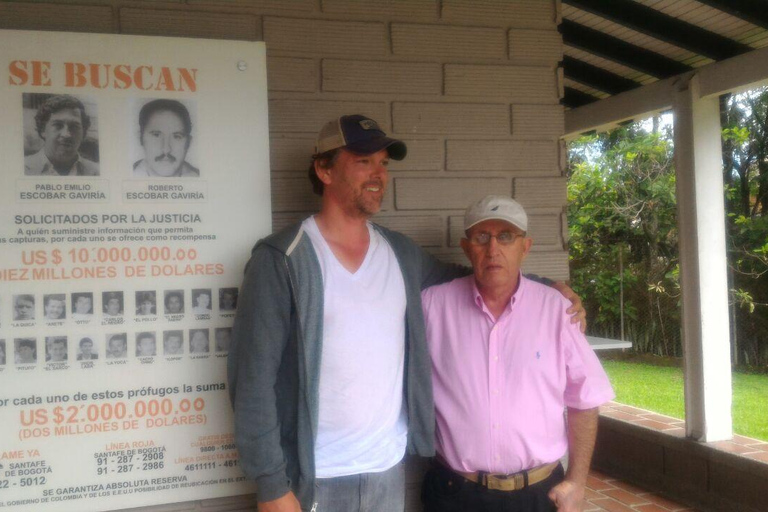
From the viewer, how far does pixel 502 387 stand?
2.19m

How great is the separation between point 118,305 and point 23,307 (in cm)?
28

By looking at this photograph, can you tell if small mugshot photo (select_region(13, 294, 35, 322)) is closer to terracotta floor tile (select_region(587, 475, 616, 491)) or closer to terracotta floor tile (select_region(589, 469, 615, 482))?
terracotta floor tile (select_region(587, 475, 616, 491))

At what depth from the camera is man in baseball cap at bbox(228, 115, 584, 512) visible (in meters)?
1.92

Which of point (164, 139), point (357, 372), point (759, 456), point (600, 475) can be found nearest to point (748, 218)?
point (600, 475)

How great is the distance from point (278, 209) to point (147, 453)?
91cm

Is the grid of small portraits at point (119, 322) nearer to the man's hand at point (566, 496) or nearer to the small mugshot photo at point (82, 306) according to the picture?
the small mugshot photo at point (82, 306)

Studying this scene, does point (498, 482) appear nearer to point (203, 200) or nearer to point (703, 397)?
point (203, 200)

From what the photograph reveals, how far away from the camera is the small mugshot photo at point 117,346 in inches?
86.6

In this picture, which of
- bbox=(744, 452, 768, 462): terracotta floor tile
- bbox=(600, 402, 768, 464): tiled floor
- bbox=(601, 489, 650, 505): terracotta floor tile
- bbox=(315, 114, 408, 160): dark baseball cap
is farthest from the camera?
bbox=(601, 489, 650, 505): terracotta floor tile

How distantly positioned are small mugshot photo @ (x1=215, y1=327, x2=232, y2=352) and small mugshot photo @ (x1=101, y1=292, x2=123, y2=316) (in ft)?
1.02

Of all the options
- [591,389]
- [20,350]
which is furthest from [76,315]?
[591,389]

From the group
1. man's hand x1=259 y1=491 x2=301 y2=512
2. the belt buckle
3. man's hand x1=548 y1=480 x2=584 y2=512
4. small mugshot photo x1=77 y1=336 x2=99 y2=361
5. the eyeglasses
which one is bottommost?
man's hand x1=548 y1=480 x2=584 y2=512

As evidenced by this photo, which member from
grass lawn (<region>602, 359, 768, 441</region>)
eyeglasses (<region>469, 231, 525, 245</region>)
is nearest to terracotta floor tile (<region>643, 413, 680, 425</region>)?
grass lawn (<region>602, 359, 768, 441</region>)

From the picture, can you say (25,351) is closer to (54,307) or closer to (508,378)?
(54,307)
